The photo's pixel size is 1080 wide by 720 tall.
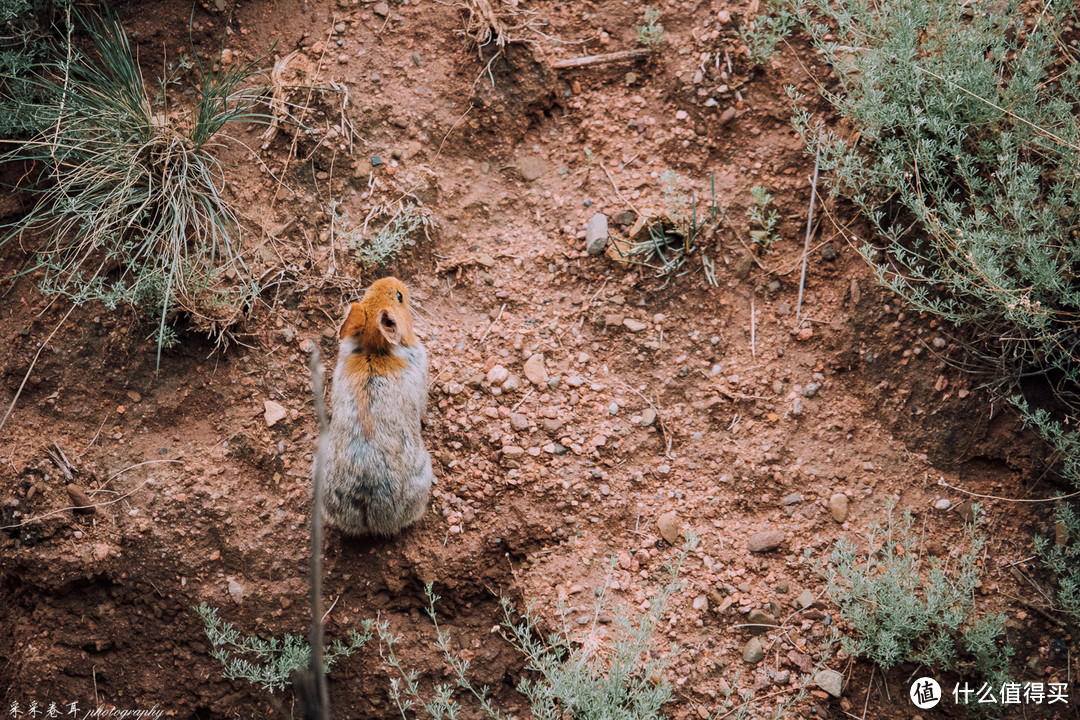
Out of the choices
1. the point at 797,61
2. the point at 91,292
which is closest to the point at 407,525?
the point at 91,292

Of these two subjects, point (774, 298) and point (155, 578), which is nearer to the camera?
point (155, 578)

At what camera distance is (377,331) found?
140 inches

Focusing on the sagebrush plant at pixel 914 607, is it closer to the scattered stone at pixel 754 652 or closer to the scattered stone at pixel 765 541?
the scattered stone at pixel 765 541

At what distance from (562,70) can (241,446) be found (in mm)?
2917

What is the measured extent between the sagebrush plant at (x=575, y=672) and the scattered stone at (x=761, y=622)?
391 millimetres

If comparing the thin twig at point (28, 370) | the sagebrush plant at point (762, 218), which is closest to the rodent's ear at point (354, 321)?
the thin twig at point (28, 370)

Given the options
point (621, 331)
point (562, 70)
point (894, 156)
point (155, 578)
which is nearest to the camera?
point (155, 578)

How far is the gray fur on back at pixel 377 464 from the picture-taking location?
3400 millimetres

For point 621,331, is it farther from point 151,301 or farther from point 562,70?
point 151,301

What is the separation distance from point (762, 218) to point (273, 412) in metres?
2.91

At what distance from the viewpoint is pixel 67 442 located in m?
3.77

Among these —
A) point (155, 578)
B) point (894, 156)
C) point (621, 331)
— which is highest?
point (894, 156)

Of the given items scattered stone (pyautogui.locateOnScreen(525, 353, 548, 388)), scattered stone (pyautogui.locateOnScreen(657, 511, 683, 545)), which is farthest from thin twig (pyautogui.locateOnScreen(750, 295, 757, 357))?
scattered stone (pyautogui.locateOnScreen(525, 353, 548, 388))

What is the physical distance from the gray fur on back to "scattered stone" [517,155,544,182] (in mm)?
1557
